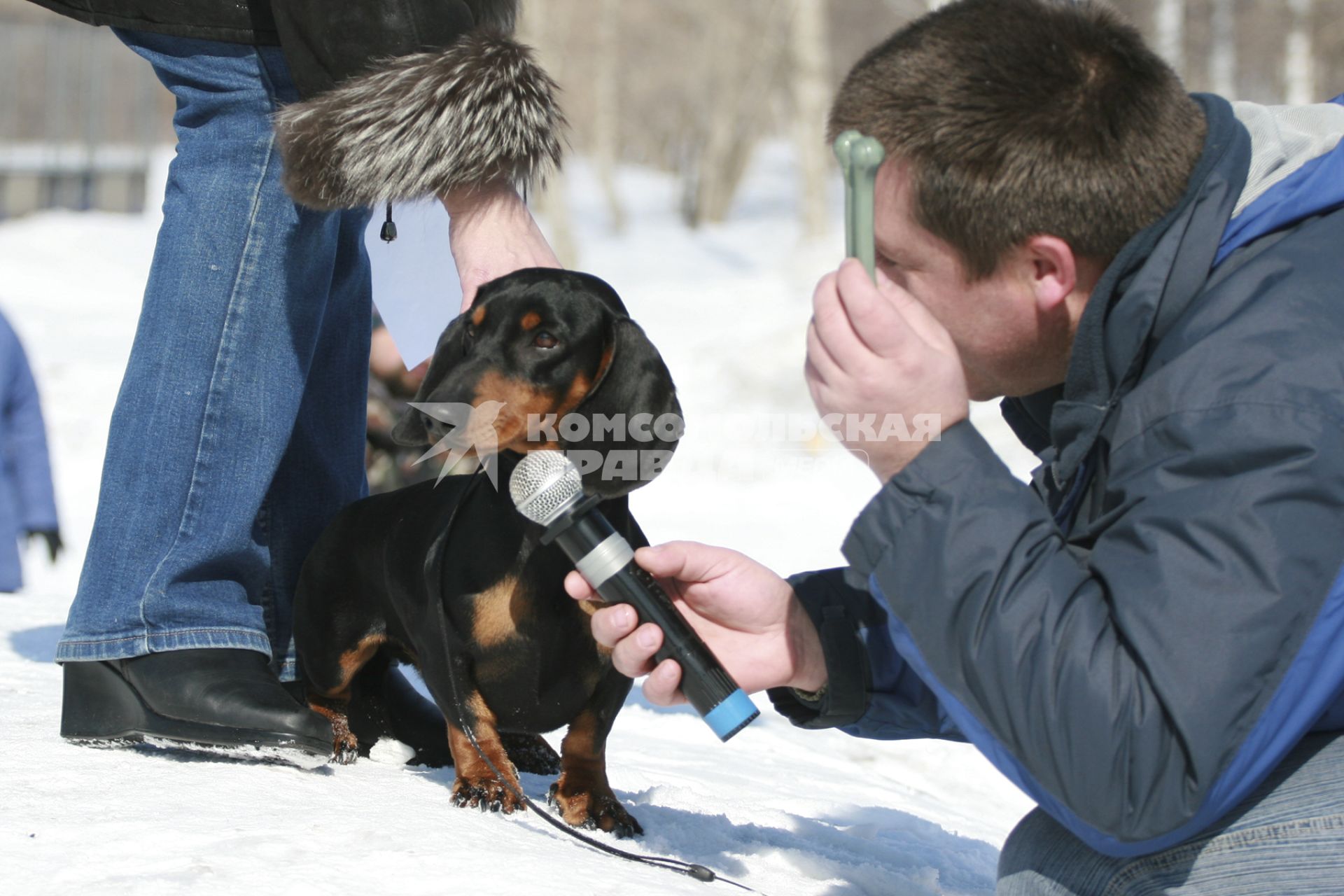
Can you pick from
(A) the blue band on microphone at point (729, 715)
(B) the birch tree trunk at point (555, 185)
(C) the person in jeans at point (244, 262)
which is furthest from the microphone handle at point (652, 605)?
(B) the birch tree trunk at point (555, 185)

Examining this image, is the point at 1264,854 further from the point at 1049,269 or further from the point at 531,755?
the point at 531,755

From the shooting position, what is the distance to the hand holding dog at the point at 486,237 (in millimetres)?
2262

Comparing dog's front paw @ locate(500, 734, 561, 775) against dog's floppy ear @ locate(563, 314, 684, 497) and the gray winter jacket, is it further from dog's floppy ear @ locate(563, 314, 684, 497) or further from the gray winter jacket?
the gray winter jacket

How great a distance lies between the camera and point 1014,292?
1.68 metres

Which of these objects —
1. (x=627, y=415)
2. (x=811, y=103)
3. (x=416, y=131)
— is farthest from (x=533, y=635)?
(x=811, y=103)

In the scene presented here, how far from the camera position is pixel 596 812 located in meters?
2.18

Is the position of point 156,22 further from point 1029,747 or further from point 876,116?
point 1029,747

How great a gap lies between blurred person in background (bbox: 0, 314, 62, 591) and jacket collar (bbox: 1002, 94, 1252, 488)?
4.76 meters

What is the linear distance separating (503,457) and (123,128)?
2058 centimetres

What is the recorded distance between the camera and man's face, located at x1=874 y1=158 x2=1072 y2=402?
1.67 metres

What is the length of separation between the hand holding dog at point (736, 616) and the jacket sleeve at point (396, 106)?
0.78 metres

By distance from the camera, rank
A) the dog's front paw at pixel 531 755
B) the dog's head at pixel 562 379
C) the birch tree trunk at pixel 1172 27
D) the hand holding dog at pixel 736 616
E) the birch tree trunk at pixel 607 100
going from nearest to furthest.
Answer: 1. the hand holding dog at pixel 736 616
2. the dog's head at pixel 562 379
3. the dog's front paw at pixel 531 755
4. the birch tree trunk at pixel 1172 27
5. the birch tree trunk at pixel 607 100

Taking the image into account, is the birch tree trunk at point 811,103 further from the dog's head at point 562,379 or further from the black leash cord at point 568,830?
the black leash cord at point 568,830

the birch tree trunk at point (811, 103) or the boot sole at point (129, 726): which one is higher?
the birch tree trunk at point (811, 103)
